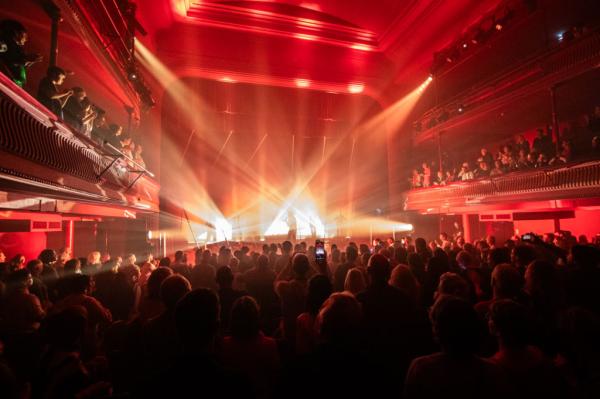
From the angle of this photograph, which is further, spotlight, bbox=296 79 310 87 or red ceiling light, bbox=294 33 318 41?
spotlight, bbox=296 79 310 87

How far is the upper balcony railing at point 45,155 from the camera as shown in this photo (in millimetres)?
2836

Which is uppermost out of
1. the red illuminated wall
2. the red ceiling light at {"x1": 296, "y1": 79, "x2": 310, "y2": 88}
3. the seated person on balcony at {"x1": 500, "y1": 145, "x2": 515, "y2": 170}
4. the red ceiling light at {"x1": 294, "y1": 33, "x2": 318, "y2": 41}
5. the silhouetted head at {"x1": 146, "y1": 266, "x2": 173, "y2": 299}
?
the red ceiling light at {"x1": 294, "y1": 33, "x2": 318, "y2": 41}

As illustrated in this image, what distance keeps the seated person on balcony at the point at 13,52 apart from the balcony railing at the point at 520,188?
8.94 metres

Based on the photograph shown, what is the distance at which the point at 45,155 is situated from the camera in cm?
350

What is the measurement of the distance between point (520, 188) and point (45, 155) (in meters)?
9.22

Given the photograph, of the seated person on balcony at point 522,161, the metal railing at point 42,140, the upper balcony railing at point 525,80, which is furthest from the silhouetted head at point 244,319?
the seated person on balcony at point 522,161

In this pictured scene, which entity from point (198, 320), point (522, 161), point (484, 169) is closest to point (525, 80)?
point (522, 161)

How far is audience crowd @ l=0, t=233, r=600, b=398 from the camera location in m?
1.38

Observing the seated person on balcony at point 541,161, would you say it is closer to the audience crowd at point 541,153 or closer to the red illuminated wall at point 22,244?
the audience crowd at point 541,153

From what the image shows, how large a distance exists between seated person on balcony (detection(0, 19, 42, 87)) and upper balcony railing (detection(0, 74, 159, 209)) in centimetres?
38

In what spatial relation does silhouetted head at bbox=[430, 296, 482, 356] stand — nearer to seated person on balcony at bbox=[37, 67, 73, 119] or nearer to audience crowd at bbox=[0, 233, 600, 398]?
audience crowd at bbox=[0, 233, 600, 398]

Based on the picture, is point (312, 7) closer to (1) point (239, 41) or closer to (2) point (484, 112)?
(1) point (239, 41)

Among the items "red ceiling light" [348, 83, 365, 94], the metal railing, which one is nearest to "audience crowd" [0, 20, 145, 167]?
the metal railing

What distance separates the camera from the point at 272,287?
3.88m
